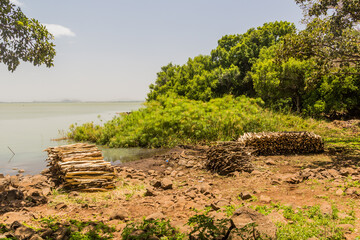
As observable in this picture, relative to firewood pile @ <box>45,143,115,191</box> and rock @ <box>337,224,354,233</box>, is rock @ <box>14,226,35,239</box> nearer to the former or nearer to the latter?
firewood pile @ <box>45,143,115,191</box>

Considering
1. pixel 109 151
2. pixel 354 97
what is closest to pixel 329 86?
pixel 354 97

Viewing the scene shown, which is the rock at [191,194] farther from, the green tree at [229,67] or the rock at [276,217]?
the green tree at [229,67]

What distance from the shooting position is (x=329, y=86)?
2231 centimetres

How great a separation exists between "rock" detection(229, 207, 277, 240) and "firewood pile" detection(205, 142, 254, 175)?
453 cm

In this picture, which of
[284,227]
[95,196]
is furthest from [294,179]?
[95,196]

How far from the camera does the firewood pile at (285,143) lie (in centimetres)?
1176

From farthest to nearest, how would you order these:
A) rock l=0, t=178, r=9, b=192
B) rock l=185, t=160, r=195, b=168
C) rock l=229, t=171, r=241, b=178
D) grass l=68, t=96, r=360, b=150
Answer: grass l=68, t=96, r=360, b=150 → rock l=185, t=160, r=195, b=168 → rock l=229, t=171, r=241, b=178 → rock l=0, t=178, r=9, b=192

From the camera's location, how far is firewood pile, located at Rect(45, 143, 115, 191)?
7715mm

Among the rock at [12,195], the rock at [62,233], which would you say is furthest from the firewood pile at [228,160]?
the rock at [12,195]

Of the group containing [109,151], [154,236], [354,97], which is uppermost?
[354,97]

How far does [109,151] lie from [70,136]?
6.92 meters

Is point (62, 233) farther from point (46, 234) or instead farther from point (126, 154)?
point (126, 154)

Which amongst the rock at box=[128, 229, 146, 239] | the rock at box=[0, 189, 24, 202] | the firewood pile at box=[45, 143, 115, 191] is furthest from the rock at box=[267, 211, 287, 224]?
the rock at box=[0, 189, 24, 202]

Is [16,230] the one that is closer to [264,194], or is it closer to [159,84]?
[264,194]
